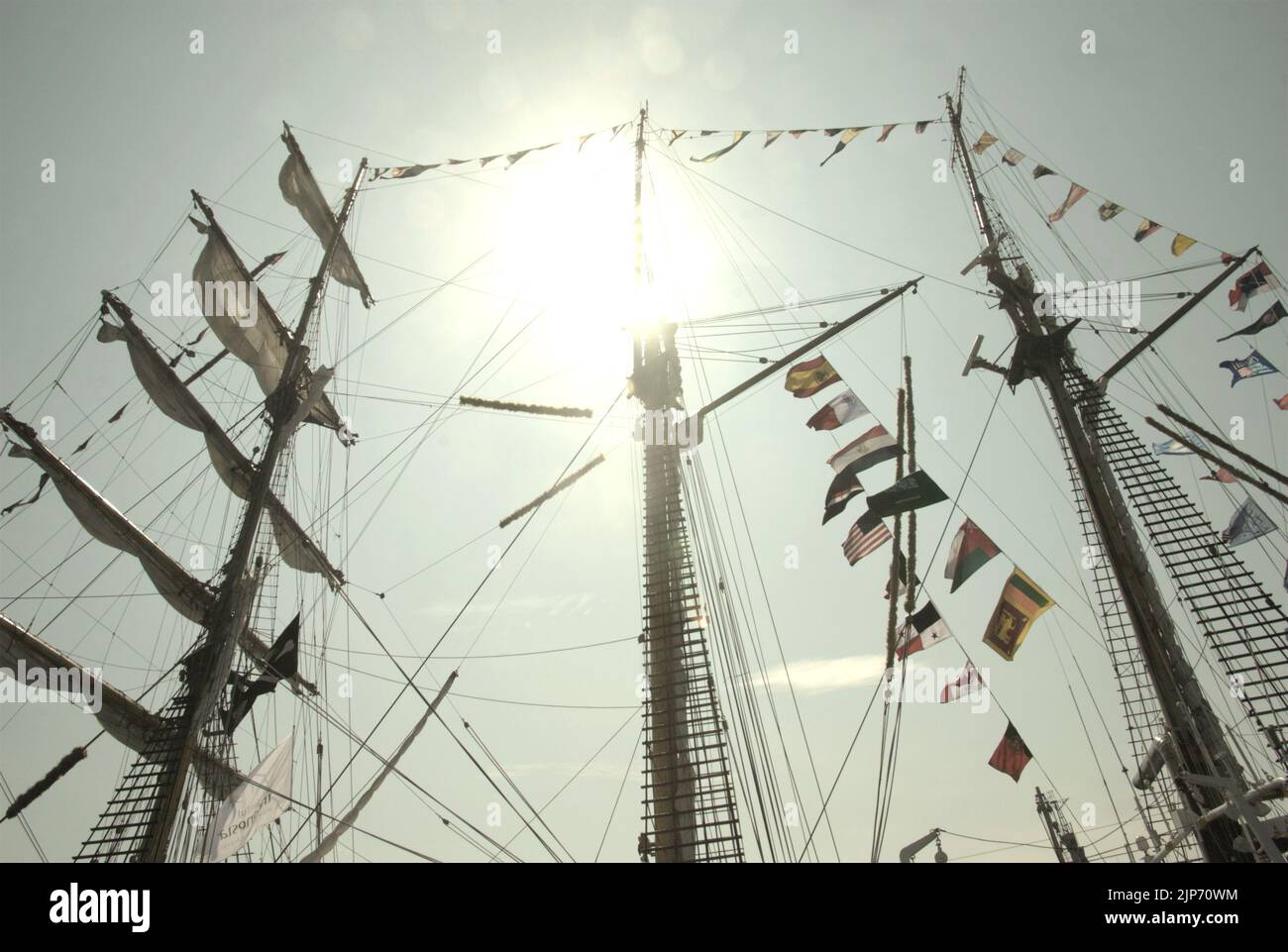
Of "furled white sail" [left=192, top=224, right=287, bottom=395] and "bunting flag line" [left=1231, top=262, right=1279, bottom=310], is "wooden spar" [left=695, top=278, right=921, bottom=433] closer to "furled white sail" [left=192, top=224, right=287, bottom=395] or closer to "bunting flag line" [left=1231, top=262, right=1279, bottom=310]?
"bunting flag line" [left=1231, top=262, right=1279, bottom=310]

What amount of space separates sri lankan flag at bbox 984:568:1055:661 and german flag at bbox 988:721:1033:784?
5.86 feet

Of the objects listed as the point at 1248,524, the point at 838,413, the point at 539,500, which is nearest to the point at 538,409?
the point at 539,500

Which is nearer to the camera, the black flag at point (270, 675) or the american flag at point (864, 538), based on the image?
the american flag at point (864, 538)

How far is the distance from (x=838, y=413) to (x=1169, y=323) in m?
15.4

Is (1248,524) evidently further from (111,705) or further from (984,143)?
(111,705)

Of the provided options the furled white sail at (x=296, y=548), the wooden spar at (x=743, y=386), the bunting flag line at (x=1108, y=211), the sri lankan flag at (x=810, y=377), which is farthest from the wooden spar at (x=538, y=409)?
the bunting flag line at (x=1108, y=211)

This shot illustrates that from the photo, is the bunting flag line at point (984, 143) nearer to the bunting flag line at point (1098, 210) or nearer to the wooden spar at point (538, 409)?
the bunting flag line at point (1098, 210)

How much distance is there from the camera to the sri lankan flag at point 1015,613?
43.8 ft

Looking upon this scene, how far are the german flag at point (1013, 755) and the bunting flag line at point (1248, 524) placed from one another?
996cm

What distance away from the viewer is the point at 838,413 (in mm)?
15703

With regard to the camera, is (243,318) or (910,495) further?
(243,318)
